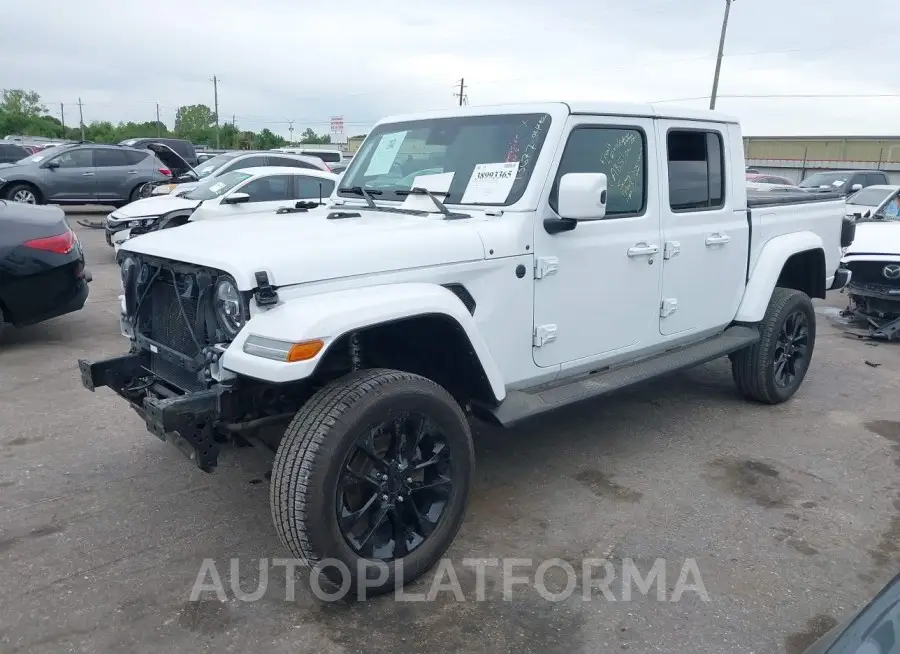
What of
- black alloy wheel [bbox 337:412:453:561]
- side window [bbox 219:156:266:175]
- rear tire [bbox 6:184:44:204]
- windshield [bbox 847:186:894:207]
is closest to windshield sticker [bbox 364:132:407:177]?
black alloy wheel [bbox 337:412:453:561]

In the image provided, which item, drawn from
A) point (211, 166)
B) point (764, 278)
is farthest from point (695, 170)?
point (211, 166)

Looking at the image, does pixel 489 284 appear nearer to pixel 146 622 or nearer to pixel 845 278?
pixel 146 622

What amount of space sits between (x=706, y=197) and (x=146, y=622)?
12.9 ft

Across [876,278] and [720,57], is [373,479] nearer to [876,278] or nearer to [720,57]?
[876,278]

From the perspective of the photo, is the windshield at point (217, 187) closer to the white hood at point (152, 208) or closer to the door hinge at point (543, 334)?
the white hood at point (152, 208)

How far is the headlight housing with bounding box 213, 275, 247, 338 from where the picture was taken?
2.99 meters

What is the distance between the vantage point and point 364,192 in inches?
172

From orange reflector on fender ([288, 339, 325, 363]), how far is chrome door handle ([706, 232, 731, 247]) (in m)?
2.94

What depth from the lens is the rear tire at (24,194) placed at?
15352 mm

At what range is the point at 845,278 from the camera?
20.3 feet

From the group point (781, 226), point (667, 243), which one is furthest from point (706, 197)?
point (781, 226)

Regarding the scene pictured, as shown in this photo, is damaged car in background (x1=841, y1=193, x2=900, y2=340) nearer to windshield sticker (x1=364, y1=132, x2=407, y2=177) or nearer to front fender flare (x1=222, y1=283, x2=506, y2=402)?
windshield sticker (x1=364, y1=132, x2=407, y2=177)

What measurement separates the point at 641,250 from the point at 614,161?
518mm

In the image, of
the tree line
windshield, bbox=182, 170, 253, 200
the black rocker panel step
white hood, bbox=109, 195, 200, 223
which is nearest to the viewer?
the black rocker panel step
